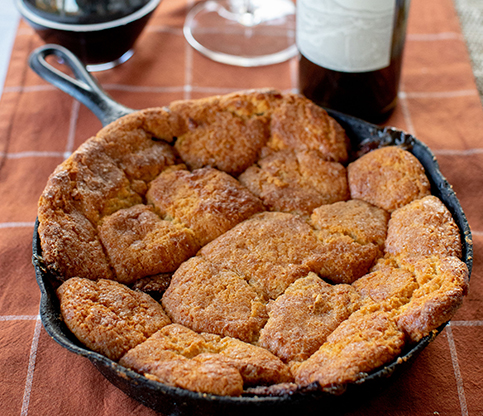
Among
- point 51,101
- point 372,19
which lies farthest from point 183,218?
point 51,101

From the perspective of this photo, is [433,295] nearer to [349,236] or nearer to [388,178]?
[349,236]

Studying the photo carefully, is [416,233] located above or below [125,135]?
below

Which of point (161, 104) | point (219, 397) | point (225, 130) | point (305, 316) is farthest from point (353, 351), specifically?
point (161, 104)

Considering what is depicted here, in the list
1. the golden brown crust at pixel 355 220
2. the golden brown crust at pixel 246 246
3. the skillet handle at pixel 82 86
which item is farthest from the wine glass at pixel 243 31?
the golden brown crust at pixel 355 220

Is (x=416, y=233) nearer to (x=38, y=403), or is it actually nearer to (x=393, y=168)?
(x=393, y=168)

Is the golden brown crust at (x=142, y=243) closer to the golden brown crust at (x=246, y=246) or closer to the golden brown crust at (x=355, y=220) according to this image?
the golden brown crust at (x=246, y=246)

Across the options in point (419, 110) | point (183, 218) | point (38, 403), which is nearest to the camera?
point (38, 403)
